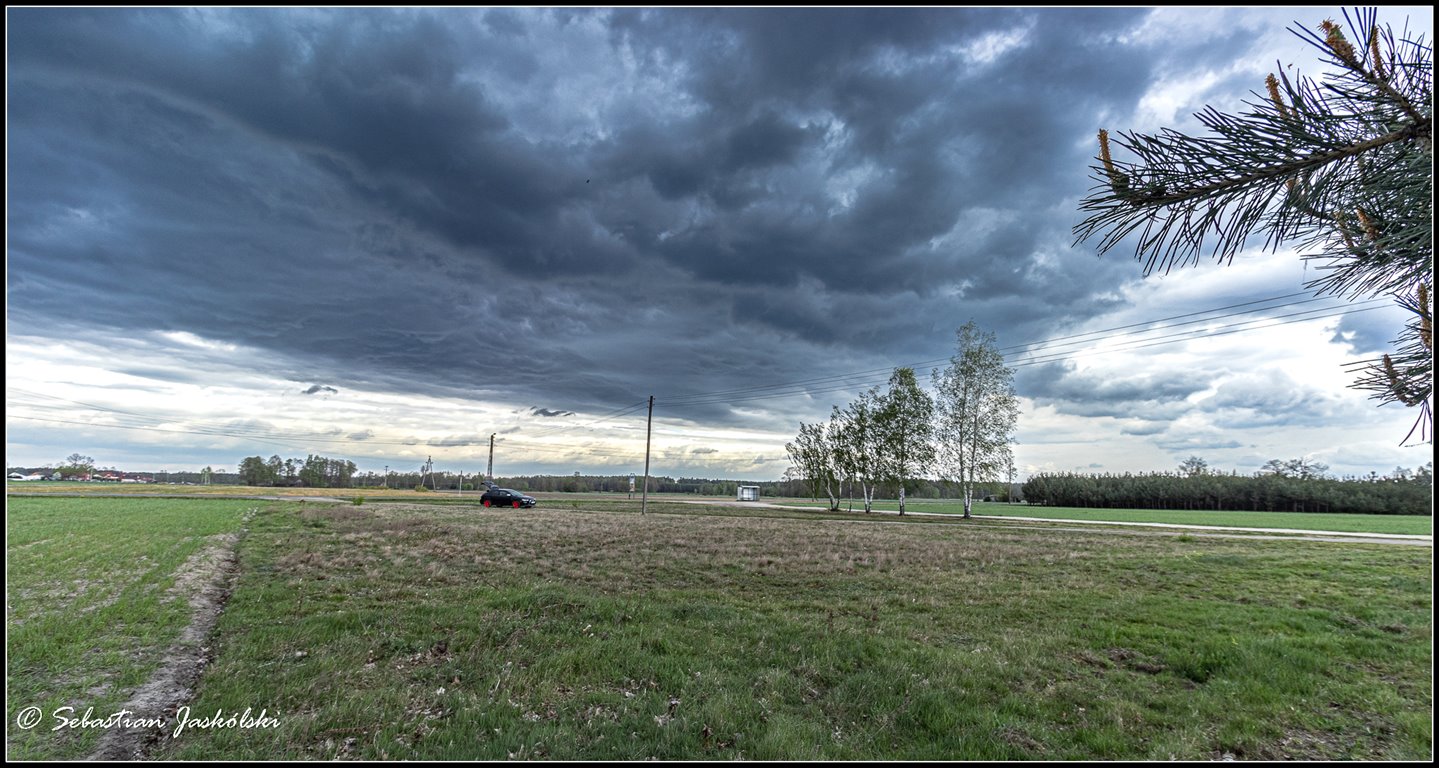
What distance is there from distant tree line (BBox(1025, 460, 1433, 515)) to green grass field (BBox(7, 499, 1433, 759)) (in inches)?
3211

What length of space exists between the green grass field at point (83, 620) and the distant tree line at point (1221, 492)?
98740mm

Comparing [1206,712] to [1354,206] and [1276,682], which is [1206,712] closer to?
[1276,682]

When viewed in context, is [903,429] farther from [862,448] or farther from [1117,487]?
[1117,487]

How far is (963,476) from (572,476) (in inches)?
4470

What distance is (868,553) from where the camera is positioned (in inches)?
819

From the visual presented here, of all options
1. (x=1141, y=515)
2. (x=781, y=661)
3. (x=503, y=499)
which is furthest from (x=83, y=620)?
(x=1141, y=515)

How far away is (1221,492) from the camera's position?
84.1 meters

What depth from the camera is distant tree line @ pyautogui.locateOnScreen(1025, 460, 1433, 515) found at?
68.5 meters

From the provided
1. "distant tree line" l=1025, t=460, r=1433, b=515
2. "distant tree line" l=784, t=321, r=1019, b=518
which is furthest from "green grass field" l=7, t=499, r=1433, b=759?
"distant tree line" l=1025, t=460, r=1433, b=515

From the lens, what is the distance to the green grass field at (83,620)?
6.22 metres

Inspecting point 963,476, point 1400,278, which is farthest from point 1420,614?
point 963,476

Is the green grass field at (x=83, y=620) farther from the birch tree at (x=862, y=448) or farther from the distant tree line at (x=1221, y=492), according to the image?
the distant tree line at (x=1221, y=492)

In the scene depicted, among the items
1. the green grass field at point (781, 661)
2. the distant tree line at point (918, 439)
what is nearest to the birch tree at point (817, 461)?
the distant tree line at point (918, 439)

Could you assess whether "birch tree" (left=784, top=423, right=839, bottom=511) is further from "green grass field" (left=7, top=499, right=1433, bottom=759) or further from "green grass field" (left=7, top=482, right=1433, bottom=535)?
"green grass field" (left=7, top=499, right=1433, bottom=759)
